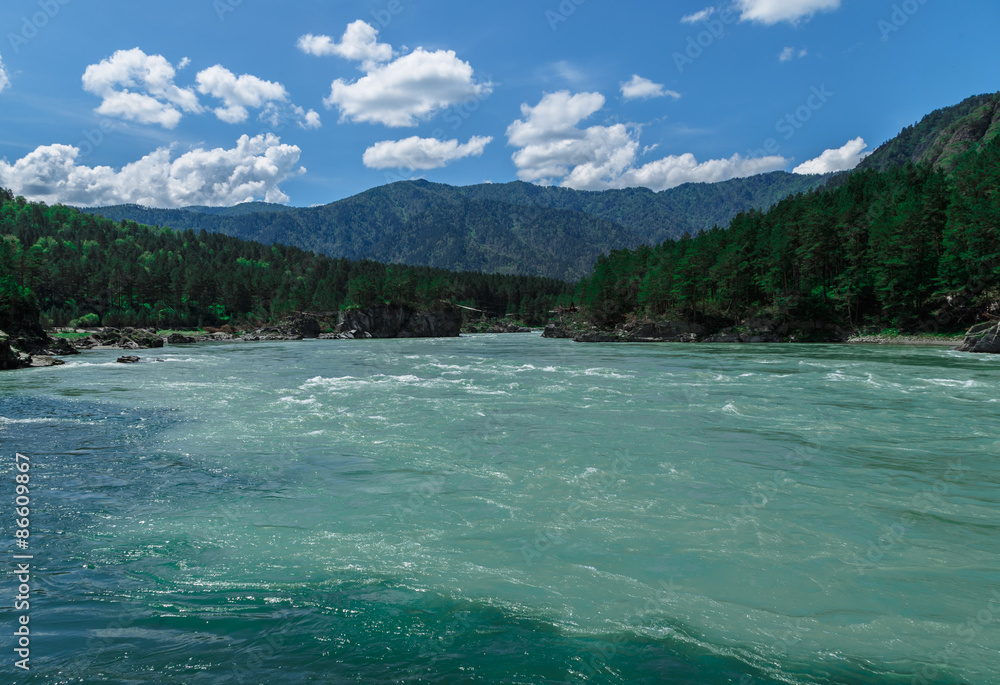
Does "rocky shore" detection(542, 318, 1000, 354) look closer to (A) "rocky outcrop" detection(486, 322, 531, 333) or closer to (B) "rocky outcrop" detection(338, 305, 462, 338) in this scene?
(B) "rocky outcrop" detection(338, 305, 462, 338)

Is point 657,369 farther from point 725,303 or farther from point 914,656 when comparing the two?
point 725,303

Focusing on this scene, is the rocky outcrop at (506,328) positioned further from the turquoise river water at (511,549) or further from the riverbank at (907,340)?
the turquoise river water at (511,549)

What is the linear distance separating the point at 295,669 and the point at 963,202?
291 feet

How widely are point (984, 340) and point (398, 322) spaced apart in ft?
389

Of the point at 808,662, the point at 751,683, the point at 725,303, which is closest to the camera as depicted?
the point at 751,683

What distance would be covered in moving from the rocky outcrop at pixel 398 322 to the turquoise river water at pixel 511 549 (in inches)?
4543

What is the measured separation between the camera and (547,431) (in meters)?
17.4

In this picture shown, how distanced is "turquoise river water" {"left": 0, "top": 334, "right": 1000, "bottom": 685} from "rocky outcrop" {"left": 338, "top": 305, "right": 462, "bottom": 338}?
379ft

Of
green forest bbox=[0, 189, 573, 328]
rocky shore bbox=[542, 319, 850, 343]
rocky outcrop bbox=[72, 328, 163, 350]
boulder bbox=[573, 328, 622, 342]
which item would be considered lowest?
rocky outcrop bbox=[72, 328, 163, 350]

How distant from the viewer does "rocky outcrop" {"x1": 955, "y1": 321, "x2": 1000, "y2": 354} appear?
45.9 meters

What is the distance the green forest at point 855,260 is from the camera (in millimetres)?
64562

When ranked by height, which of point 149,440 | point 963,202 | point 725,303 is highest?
point 963,202

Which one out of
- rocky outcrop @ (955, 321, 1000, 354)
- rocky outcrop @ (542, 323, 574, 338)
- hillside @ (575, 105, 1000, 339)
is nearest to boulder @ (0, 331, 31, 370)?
rocky outcrop @ (955, 321, 1000, 354)

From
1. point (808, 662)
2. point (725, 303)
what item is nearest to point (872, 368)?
point (808, 662)
